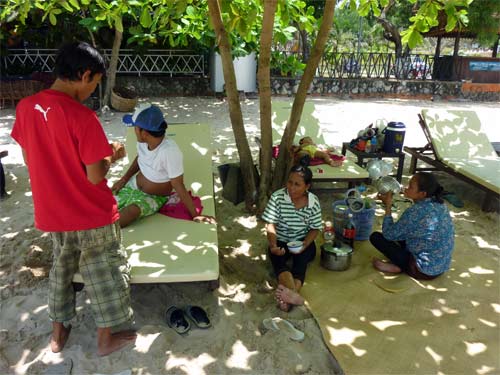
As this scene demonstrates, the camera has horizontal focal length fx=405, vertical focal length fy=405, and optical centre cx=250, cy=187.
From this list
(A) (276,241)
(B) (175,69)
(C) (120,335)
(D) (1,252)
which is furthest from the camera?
(B) (175,69)

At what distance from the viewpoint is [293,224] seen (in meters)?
3.40

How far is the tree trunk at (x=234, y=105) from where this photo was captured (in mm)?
3891

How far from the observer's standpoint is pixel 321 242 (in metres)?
4.05

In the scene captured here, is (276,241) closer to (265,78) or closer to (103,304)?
(103,304)

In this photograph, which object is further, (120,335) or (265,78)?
(265,78)

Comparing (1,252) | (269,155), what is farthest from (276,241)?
(1,252)

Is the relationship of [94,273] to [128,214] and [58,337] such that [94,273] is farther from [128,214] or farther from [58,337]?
[128,214]

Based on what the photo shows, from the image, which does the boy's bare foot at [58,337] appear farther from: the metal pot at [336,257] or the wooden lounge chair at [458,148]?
the wooden lounge chair at [458,148]

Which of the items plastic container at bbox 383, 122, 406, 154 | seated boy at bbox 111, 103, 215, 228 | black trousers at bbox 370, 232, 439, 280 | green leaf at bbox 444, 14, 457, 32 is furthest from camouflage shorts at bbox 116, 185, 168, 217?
plastic container at bbox 383, 122, 406, 154

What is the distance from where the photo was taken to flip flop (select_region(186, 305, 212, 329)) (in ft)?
9.10

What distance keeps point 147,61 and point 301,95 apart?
34.1 ft

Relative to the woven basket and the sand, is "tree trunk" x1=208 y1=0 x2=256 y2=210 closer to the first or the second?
the sand

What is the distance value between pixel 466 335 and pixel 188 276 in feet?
6.39

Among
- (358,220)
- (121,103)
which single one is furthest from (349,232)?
(121,103)
